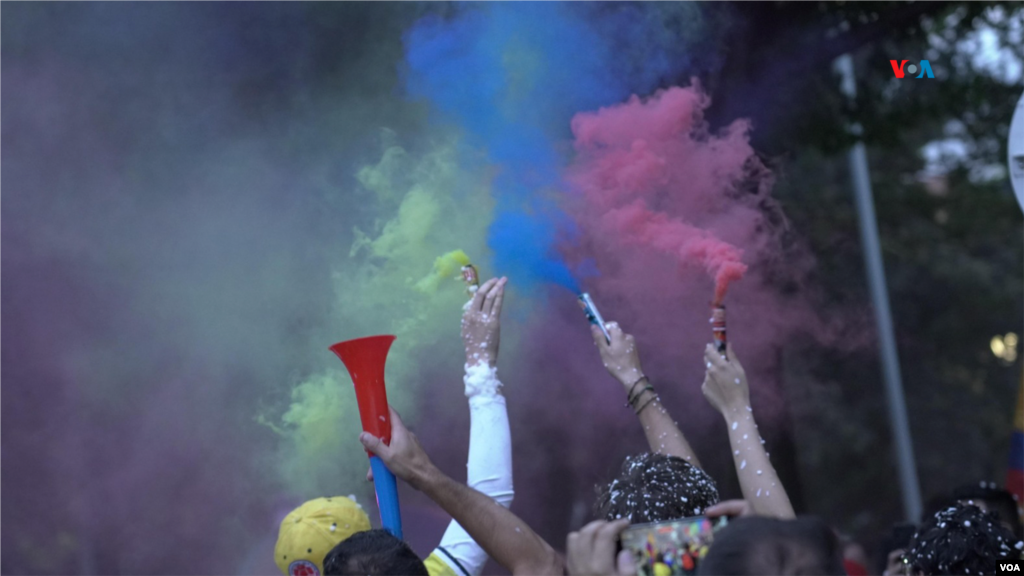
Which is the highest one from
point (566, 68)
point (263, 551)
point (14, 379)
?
point (566, 68)

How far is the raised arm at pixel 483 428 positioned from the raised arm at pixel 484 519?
0.19 meters

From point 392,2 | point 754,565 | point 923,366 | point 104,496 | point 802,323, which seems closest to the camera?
point 754,565

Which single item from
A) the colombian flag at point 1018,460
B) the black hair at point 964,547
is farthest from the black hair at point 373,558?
the colombian flag at point 1018,460

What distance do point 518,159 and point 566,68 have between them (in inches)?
16.9

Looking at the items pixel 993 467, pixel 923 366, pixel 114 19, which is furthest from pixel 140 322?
pixel 993 467

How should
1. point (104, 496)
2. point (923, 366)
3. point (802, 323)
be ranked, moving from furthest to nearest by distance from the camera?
point (923, 366)
point (802, 323)
point (104, 496)

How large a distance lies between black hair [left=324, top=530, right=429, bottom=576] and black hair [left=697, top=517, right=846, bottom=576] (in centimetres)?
63

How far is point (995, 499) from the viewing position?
3354 millimetres

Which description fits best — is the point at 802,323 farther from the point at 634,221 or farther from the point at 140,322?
the point at 140,322

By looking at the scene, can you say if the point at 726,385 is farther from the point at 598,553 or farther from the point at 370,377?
the point at 598,553

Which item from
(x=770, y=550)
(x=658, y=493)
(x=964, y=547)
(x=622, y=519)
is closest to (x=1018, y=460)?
(x=964, y=547)

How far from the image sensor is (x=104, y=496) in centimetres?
351

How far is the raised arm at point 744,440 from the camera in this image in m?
2.24

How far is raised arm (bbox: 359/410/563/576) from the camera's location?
2102 mm
